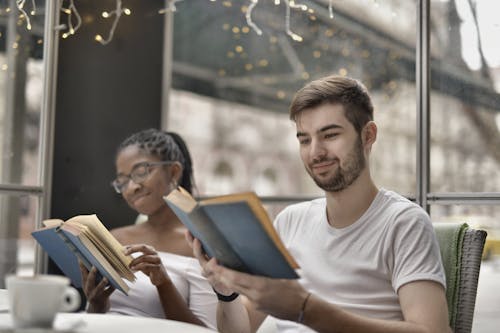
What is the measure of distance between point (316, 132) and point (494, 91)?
1278mm

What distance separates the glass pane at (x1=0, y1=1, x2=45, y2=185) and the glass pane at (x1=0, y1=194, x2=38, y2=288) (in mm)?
92

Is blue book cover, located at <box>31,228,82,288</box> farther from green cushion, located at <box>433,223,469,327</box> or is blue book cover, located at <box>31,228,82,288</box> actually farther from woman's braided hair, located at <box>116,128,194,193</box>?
green cushion, located at <box>433,223,469,327</box>

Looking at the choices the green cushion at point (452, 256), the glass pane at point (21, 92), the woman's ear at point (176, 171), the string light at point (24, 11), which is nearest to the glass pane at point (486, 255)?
the green cushion at point (452, 256)

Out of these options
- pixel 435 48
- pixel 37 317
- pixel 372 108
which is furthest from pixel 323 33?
pixel 37 317

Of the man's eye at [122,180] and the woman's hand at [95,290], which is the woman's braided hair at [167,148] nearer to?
the man's eye at [122,180]

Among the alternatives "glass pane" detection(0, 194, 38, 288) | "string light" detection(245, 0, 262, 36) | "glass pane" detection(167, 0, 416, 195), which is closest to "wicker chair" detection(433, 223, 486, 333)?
"glass pane" detection(167, 0, 416, 195)

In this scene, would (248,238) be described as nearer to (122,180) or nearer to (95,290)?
(95,290)

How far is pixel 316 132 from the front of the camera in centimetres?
160

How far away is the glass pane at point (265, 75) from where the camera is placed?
334cm

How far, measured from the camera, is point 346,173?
5.21 ft

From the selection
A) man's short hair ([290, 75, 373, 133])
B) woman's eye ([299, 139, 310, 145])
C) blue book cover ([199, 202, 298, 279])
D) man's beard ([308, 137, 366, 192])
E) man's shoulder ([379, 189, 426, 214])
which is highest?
man's short hair ([290, 75, 373, 133])

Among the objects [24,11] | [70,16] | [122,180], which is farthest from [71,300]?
[70,16]

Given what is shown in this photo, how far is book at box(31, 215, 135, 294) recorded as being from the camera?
5.23ft

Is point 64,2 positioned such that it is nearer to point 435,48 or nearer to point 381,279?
point 435,48
